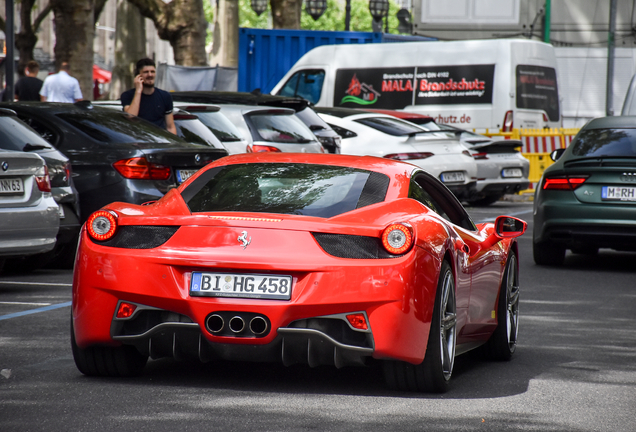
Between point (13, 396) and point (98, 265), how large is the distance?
27.2 inches

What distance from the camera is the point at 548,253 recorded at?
1210 cm

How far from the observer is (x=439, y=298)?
543cm

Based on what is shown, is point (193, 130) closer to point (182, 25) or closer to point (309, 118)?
point (309, 118)

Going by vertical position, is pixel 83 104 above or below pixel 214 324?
above

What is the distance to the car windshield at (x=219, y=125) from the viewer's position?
13914 millimetres

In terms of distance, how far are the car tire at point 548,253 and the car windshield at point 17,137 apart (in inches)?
199

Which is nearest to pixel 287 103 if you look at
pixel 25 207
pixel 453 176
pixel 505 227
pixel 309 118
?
pixel 309 118

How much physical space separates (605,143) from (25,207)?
18.8 ft

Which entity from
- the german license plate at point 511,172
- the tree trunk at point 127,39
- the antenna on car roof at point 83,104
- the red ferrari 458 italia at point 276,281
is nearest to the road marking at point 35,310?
the red ferrari 458 italia at point 276,281

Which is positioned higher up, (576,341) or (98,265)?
(98,265)

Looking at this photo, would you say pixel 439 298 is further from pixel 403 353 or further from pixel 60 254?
pixel 60 254

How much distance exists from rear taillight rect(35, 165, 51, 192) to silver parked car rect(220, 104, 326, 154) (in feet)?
15.8

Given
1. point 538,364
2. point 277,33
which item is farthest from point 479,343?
point 277,33

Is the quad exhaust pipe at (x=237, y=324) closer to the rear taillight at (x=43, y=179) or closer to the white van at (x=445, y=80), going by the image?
the rear taillight at (x=43, y=179)
